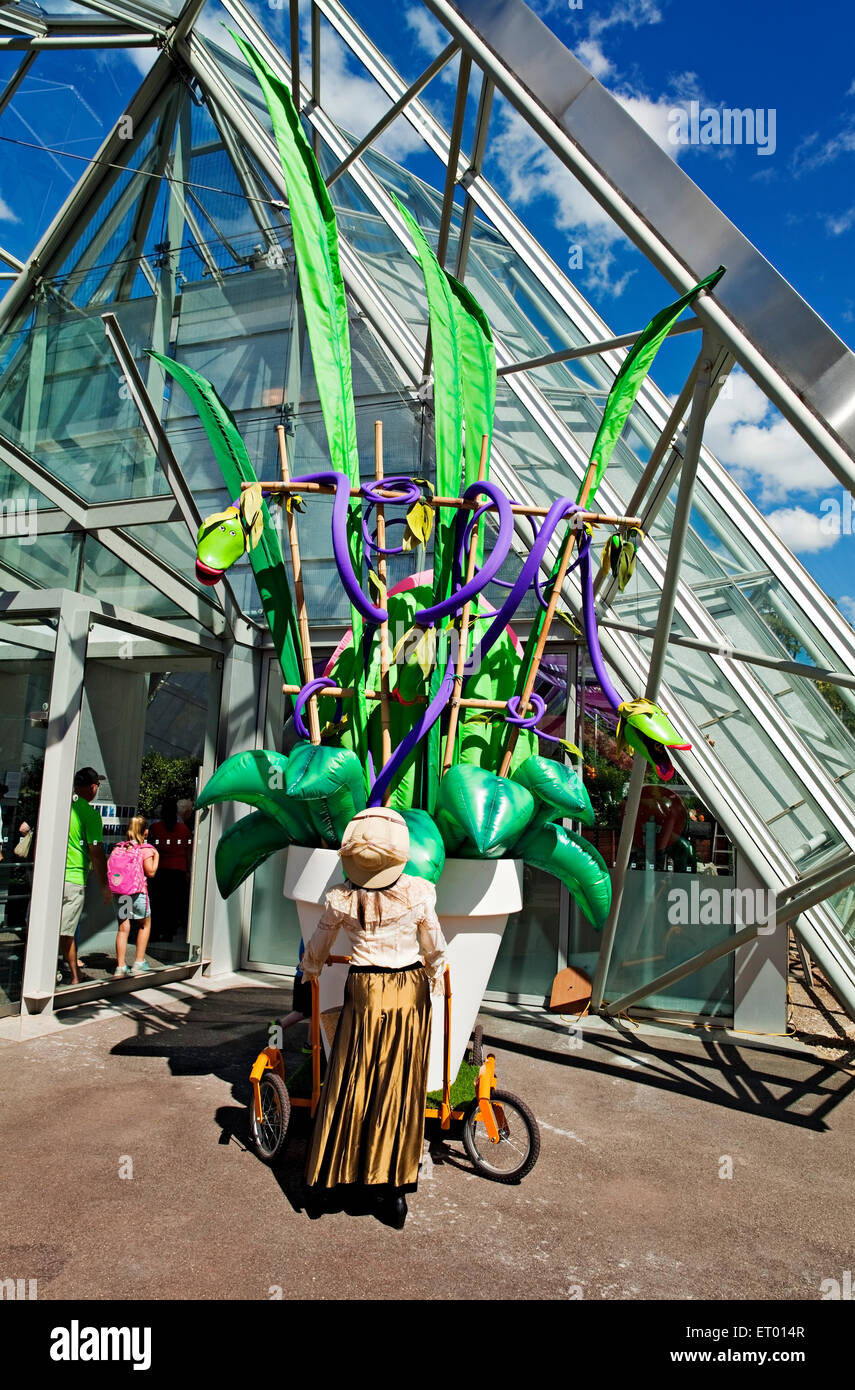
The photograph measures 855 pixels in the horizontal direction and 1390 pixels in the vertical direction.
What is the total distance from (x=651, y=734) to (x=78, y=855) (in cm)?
399

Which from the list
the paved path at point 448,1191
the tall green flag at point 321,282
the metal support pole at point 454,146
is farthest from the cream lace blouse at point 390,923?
the metal support pole at point 454,146

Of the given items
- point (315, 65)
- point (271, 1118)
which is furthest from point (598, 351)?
point (271, 1118)

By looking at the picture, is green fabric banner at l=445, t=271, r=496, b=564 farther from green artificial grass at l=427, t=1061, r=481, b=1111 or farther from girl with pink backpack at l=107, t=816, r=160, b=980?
girl with pink backpack at l=107, t=816, r=160, b=980

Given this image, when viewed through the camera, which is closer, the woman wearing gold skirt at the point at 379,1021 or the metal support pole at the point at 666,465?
the woman wearing gold skirt at the point at 379,1021

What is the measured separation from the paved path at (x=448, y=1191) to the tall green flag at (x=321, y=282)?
6.00ft

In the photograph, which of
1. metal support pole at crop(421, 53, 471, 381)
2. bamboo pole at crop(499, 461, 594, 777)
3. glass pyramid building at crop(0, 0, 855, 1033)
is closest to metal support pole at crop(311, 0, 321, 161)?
glass pyramid building at crop(0, 0, 855, 1033)

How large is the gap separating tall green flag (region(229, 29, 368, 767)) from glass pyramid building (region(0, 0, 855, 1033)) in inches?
34.6

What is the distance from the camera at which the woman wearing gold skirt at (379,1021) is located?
10.1 ft

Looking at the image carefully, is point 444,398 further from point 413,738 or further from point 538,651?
point 413,738

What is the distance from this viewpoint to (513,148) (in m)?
5.91

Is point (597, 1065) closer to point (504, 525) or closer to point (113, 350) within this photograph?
point (504, 525)

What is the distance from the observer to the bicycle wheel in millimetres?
3551

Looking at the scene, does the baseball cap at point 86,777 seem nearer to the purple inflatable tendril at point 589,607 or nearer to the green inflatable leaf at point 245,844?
the green inflatable leaf at point 245,844
